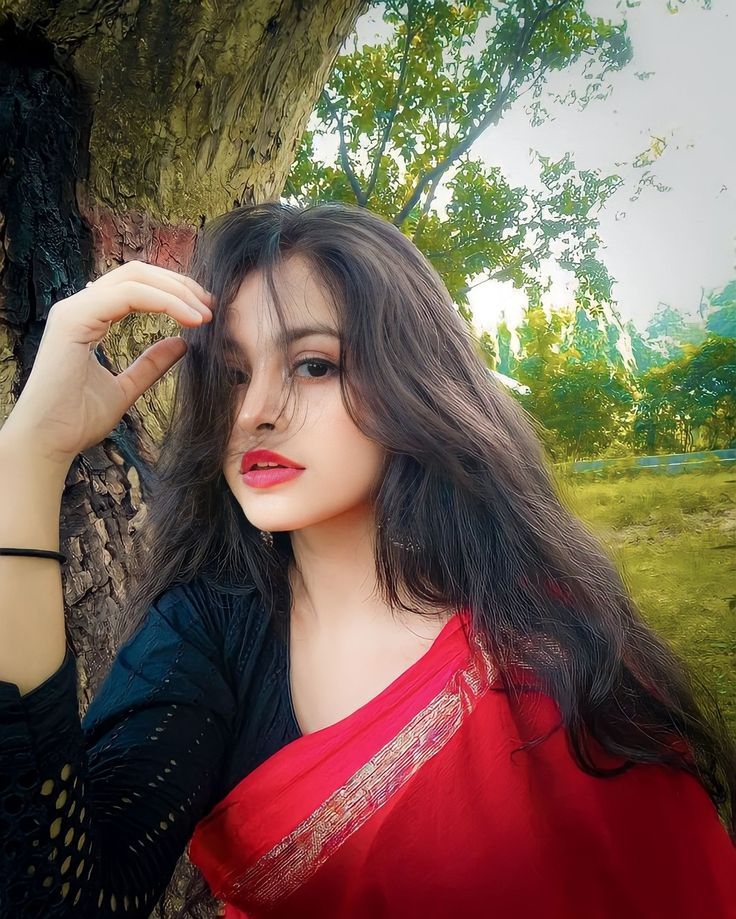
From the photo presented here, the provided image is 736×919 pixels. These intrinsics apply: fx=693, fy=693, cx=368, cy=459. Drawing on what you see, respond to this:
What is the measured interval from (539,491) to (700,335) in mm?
275

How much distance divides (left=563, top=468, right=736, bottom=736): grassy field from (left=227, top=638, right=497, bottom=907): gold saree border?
289 mm

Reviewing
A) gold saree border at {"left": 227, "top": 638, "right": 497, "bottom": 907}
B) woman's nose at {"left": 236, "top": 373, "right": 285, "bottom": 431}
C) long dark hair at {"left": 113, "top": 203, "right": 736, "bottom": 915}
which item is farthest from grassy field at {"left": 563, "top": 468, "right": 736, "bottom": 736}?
woman's nose at {"left": 236, "top": 373, "right": 285, "bottom": 431}

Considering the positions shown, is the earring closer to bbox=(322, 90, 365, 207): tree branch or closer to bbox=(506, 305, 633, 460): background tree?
bbox=(506, 305, 633, 460): background tree

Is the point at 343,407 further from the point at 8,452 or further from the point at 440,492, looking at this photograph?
the point at 8,452

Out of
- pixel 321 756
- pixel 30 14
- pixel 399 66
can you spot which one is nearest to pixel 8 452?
pixel 321 756

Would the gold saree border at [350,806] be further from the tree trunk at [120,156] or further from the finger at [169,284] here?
the finger at [169,284]

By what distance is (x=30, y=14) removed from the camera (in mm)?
703

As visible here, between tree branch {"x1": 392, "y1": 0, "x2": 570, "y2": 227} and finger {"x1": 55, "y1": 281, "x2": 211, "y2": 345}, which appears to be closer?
finger {"x1": 55, "y1": 281, "x2": 211, "y2": 345}

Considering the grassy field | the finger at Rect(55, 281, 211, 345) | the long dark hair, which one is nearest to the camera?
the finger at Rect(55, 281, 211, 345)

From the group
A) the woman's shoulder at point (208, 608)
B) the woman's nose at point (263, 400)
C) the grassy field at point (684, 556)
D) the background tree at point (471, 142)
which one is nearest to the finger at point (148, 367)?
the woman's nose at point (263, 400)

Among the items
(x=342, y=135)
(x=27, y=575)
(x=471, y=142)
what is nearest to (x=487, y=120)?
(x=471, y=142)

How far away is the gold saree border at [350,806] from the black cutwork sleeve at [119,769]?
84mm

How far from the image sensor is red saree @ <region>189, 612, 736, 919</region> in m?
0.63

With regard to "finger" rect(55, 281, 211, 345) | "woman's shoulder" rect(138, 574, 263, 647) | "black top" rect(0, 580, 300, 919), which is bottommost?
"black top" rect(0, 580, 300, 919)
